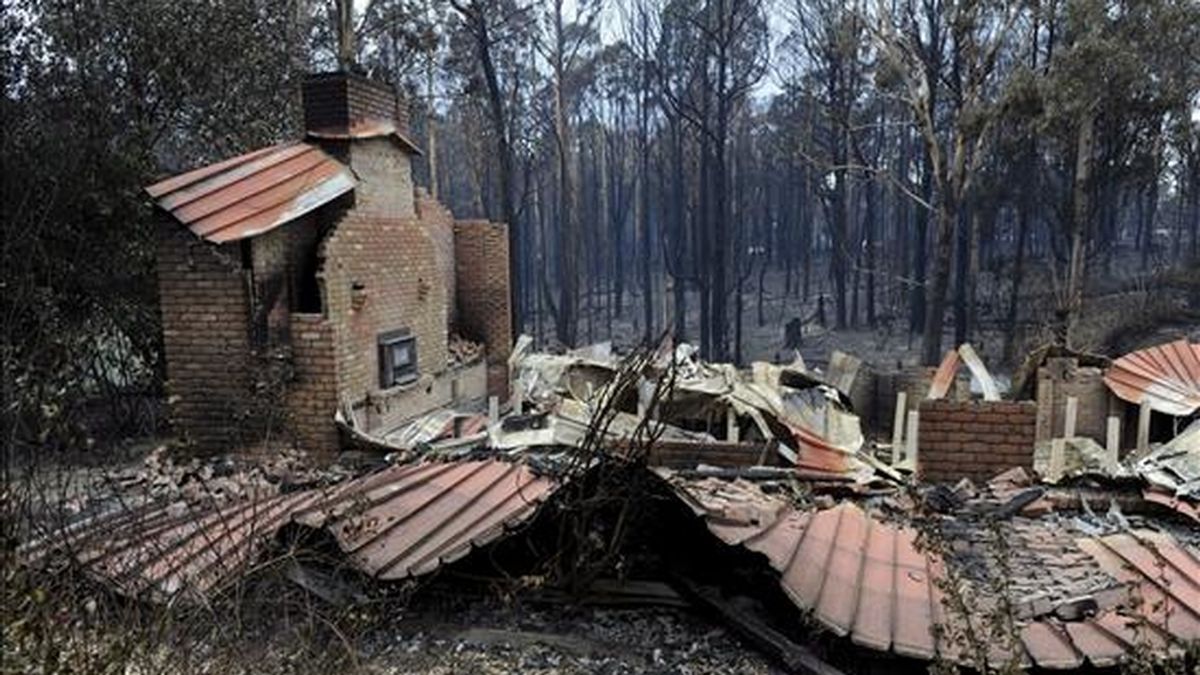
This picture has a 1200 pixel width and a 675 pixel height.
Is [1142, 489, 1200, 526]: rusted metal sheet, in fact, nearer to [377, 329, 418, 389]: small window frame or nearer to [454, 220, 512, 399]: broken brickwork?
[377, 329, 418, 389]: small window frame

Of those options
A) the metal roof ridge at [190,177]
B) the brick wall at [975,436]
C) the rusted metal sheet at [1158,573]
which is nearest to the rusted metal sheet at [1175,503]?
the rusted metal sheet at [1158,573]

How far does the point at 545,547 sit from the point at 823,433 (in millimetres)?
7569

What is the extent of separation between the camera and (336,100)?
9.30m

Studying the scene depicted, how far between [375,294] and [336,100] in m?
2.22

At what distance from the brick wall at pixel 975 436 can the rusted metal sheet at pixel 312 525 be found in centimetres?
327

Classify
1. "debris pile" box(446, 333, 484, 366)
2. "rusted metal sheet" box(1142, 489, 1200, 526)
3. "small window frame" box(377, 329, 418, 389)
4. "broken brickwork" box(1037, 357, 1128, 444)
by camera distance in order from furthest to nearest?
"broken brickwork" box(1037, 357, 1128, 444)
"debris pile" box(446, 333, 484, 366)
"small window frame" box(377, 329, 418, 389)
"rusted metal sheet" box(1142, 489, 1200, 526)

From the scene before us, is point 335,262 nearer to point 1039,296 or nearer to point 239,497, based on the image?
point 239,497

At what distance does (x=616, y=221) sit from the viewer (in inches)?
1652

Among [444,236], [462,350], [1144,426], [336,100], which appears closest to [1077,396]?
[1144,426]

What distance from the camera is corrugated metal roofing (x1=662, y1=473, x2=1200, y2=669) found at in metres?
3.79

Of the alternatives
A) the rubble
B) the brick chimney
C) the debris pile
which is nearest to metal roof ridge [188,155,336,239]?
the brick chimney

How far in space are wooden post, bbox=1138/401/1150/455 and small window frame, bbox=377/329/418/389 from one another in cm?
897

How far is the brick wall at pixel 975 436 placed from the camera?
21.6 feet

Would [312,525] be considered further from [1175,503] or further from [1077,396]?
[1077,396]
